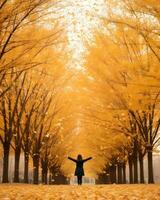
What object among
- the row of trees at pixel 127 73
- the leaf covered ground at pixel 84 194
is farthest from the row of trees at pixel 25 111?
the leaf covered ground at pixel 84 194

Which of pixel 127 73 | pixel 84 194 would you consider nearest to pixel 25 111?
pixel 127 73

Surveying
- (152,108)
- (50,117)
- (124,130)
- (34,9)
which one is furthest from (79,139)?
(34,9)

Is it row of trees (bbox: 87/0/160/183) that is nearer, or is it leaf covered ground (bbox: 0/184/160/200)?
leaf covered ground (bbox: 0/184/160/200)

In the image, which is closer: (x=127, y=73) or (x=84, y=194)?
(x=84, y=194)

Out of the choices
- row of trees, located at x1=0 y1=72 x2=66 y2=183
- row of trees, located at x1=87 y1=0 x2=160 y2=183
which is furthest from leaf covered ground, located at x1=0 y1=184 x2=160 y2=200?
row of trees, located at x1=0 y1=72 x2=66 y2=183

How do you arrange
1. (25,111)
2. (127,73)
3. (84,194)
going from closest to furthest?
(84,194) < (127,73) < (25,111)

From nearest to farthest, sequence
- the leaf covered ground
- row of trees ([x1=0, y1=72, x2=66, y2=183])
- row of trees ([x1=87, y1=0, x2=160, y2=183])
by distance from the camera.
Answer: the leaf covered ground, row of trees ([x1=87, y1=0, x2=160, y2=183]), row of trees ([x1=0, y1=72, x2=66, y2=183])

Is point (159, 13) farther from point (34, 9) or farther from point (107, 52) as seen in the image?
point (107, 52)

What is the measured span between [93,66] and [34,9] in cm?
869

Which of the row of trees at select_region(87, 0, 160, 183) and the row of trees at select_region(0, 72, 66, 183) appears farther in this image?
the row of trees at select_region(0, 72, 66, 183)

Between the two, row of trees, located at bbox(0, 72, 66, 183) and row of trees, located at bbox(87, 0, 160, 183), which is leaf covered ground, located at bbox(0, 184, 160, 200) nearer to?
row of trees, located at bbox(87, 0, 160, 183)

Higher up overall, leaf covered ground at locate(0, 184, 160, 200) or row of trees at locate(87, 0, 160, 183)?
row of trees at locate(87, 0, 160, 183)

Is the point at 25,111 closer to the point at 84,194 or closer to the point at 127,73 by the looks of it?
the point at 127,73

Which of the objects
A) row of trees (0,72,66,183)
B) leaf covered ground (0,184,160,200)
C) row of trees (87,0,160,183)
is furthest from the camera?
row of trees (0,72,66,183)
